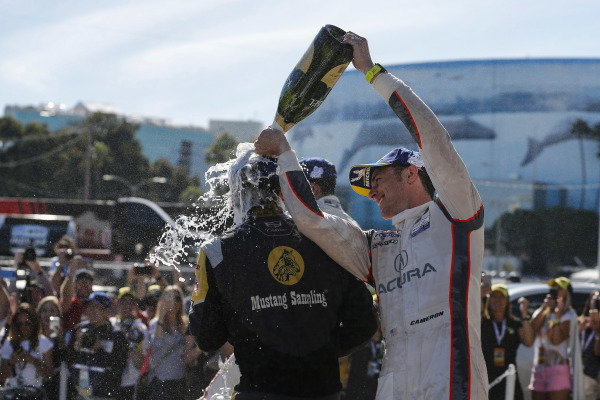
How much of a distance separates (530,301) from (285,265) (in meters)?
7.51

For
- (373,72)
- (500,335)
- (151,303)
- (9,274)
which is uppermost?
(373,72)

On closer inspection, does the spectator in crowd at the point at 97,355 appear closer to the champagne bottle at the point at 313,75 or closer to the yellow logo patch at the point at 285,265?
the champagne bottle at the point at 313,75

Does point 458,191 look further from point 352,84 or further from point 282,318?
point 352,84

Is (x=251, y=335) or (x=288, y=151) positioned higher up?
(x=288, y=151)

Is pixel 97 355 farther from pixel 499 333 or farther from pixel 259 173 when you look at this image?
pixel 259 173

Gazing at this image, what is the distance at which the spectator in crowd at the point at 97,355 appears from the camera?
23.7 ft

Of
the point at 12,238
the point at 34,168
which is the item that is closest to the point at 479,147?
the point at 34,168

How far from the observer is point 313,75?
10.6ft

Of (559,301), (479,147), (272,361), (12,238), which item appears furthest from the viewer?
(479,147)

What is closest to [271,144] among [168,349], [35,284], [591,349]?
[168,349]

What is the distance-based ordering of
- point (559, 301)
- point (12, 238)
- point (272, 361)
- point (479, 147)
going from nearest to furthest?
point (272, 361) < point (559, 301) < point (12, 238) < point (479, 147)

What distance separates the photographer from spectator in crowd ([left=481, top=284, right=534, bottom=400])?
811 centimetres

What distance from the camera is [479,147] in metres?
55.2

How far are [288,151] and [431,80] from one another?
178ft
